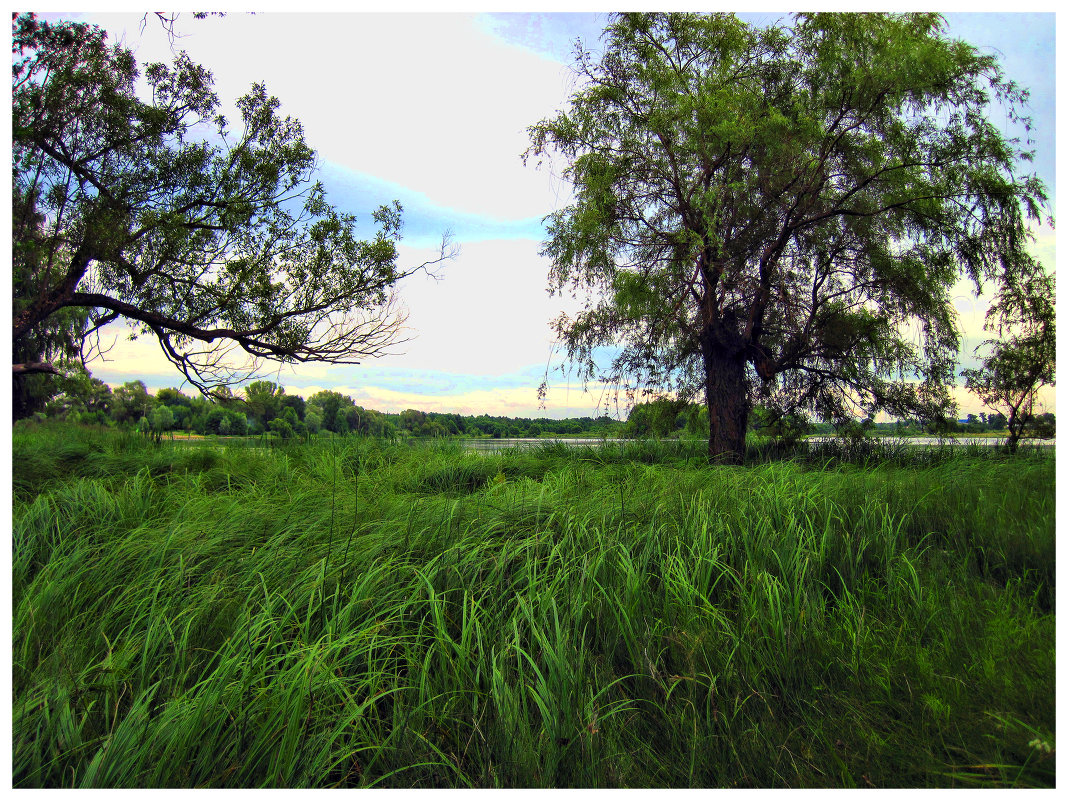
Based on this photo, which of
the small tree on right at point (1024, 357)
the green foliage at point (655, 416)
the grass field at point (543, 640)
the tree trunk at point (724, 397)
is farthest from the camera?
the green foliage at point (655, 416)

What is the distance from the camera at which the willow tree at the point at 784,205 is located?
24.1 ft

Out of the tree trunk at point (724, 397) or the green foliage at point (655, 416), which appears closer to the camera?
the tree trunk at point (724, 397)

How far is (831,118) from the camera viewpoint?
26.1ft

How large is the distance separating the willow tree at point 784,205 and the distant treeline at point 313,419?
1.50ft

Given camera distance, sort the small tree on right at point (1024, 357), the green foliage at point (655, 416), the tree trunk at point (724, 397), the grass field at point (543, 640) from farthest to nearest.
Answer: the green foliage at point (655, 416)
the tree trunk at point (724, 397)
the small tree on right at point (1024, 357)
the grass field at point (543, 640)

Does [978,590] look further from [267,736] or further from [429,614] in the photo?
[267,736]

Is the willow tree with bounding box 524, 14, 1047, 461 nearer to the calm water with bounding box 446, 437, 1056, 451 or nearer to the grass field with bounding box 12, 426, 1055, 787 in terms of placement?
the calm water with bounding box 446, 437, 1056, 451

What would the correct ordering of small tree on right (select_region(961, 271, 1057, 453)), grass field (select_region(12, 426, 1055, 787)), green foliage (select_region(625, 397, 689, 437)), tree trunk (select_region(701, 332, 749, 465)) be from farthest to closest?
green foliage (select_region(625, 397, 689, 437))
tree trunk (select_region(701, 332, 749, 465))
small tree on right (select_region(961, 271, 1057, 453))
grass field (select_region(12, 426, 1055, 787))

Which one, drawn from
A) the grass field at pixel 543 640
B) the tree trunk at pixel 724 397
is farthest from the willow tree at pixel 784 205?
the grass field at pixel 543 640

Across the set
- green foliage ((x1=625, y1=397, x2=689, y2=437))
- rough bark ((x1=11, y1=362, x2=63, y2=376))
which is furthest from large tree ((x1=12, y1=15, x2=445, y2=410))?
green foliage ((x1=625, y1=397, x2=689, y2=437))

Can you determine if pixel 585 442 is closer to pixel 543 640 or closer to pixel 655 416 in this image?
pixel 655 416

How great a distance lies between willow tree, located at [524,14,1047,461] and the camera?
7.36 m

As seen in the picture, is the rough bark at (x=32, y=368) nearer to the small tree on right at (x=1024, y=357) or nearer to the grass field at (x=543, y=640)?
the grass field at (x=543, y=640)

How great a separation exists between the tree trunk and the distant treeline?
107cm
